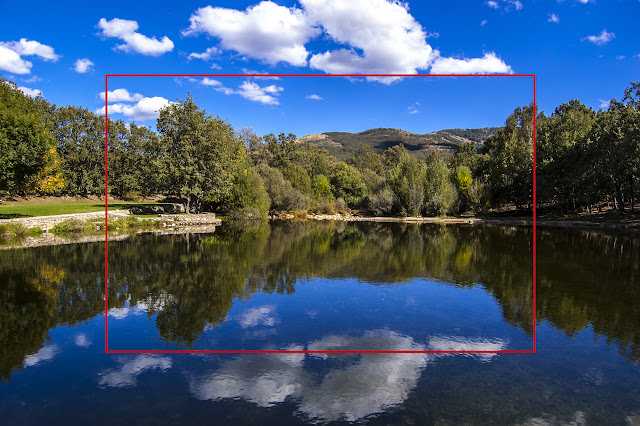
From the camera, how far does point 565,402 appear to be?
6562 millimetres

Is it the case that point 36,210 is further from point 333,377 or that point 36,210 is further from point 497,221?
point 497,221

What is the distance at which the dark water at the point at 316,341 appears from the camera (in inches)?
252

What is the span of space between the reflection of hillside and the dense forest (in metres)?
13.8

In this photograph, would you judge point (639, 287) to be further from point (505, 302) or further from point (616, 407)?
point (616, 407)

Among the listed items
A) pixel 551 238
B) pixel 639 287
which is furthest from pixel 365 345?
pixel 551 238

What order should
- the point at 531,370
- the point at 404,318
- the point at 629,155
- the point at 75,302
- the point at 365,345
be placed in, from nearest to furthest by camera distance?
the point at 531,370
the point at 365,345
the point at 404,318
the point at 75,302
the point at 629,155

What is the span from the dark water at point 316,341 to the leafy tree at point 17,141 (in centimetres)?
1142

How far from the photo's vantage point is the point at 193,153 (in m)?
43.9

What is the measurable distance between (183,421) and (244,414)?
881mm

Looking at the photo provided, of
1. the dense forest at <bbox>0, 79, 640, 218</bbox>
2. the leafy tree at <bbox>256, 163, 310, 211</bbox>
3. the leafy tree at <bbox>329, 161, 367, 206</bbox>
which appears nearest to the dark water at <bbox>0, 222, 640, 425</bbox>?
the dense forest at <bbox>0, 79, 640, 218</bbox>

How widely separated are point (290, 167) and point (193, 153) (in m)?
22.9

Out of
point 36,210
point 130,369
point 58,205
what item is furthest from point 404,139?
point 130,369

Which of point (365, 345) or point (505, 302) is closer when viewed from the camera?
point (365, 345)

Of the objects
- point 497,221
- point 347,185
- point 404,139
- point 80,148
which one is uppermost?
point 404,139
